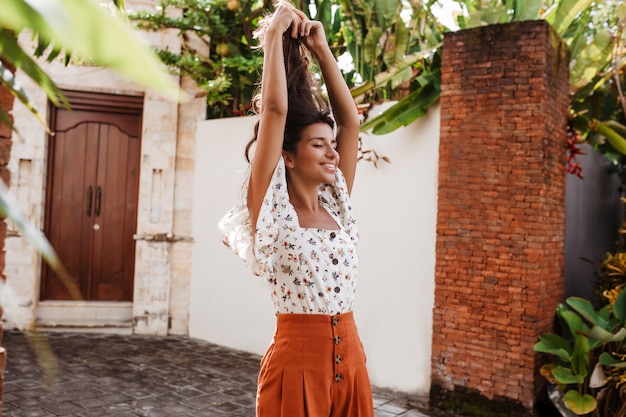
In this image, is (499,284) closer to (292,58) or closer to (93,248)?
(292,58)

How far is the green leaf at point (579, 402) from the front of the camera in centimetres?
476

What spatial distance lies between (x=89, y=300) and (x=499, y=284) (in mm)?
5598

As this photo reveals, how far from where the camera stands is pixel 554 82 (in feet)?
17.7

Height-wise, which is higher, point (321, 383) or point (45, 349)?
point (45, 349)

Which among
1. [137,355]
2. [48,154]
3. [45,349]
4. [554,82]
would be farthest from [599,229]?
[45,349]

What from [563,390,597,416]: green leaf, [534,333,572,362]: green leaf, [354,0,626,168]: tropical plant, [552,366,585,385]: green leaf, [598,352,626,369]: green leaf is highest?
[354,0,626,168]: tropical plant

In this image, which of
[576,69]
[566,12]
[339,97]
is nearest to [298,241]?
[339,97]

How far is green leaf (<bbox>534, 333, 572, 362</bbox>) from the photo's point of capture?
495cm

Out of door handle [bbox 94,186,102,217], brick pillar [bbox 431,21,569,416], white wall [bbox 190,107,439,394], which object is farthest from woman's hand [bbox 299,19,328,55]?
door handle [bbox 94,186,102,217]

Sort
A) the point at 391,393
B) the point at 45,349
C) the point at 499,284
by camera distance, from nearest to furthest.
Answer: the point at 45,349
the point at 499,284
the point at 391,393

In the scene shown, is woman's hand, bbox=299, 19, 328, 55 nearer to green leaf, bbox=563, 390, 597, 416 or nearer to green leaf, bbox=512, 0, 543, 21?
green leaf, bbox=563, 390, 597, 416

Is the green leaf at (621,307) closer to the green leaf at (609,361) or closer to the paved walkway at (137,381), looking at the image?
the green leaf at (609,361)

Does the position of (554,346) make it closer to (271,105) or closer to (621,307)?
(621,307)

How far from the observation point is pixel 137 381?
5.97 m
